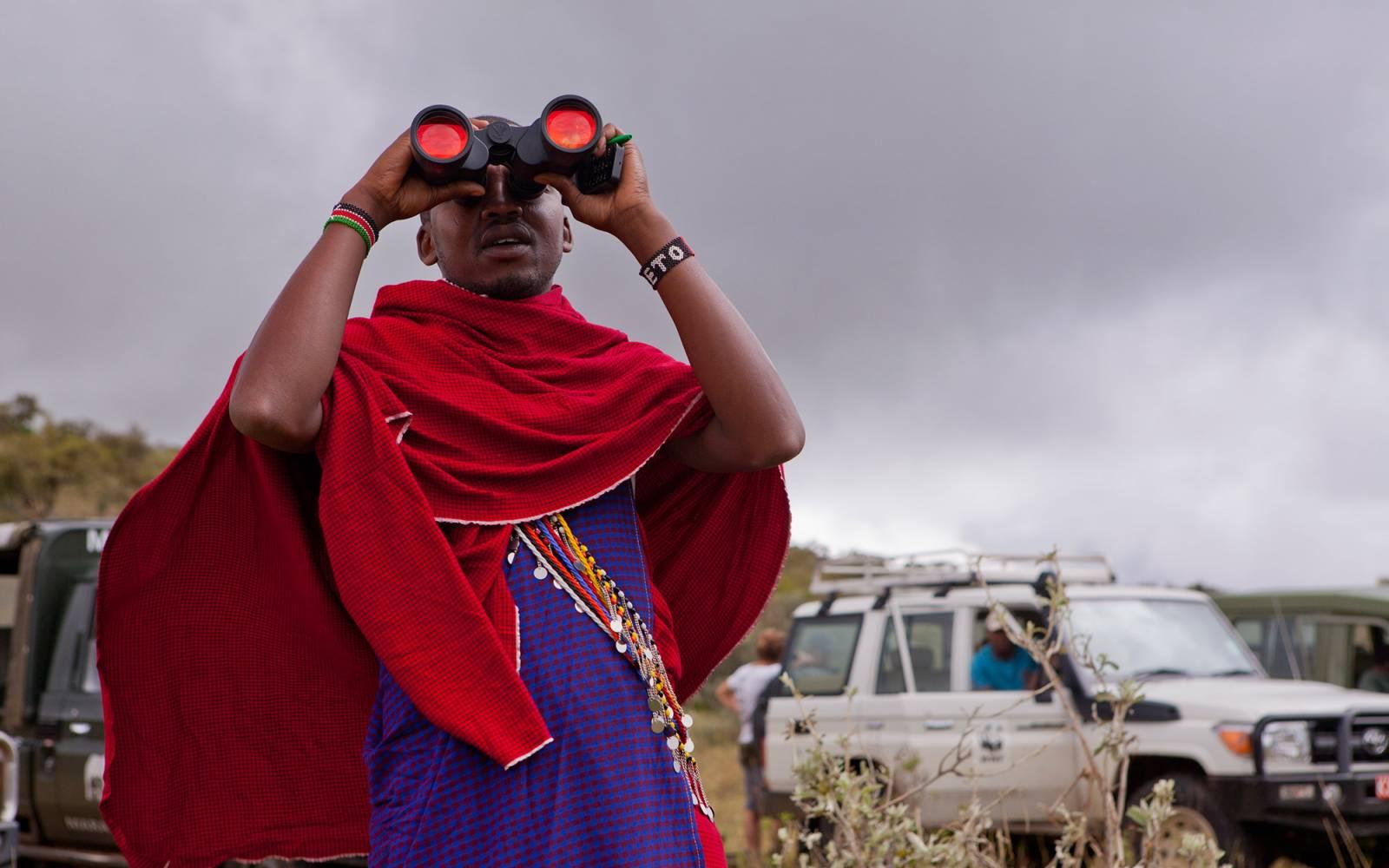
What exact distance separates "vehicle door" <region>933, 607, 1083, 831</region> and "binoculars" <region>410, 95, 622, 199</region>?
21.4 feet

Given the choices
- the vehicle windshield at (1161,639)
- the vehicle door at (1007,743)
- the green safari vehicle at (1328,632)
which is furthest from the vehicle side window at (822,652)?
the green safari vehicle at (1328,632)

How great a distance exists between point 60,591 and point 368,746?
793cm

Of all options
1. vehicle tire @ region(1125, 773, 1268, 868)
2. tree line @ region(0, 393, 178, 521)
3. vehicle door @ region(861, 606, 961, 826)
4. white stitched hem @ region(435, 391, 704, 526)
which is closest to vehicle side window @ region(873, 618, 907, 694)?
vehicle door @ region(861, 606, 961, 826)

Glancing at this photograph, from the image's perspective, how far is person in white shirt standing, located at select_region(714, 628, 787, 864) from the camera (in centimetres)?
1029

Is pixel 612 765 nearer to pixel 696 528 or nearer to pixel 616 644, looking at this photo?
pixel 616 644

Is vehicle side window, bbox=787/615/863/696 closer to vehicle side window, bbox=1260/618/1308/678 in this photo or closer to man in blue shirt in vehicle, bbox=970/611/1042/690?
man in blue shirt in vehicle, bbox=970/611/1042/690

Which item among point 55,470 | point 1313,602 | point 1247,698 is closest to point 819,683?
point 1247,698

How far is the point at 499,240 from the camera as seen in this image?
2.63 metres

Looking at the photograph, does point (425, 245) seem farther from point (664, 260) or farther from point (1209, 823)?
point (1209, 823)

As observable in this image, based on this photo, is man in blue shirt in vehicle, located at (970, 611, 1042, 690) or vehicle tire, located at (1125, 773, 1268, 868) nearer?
vehicle tire, located at (1125, 773, 1268, 868)

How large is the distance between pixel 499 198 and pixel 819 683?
26.0ft

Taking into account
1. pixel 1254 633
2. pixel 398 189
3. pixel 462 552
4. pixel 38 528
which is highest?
pixel 38 528

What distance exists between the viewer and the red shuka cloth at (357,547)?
240cm

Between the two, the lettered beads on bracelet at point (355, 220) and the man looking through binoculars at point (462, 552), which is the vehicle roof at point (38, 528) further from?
the lettered beads on bracelet at point (355, 220)
